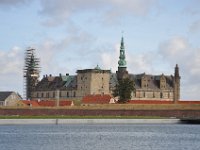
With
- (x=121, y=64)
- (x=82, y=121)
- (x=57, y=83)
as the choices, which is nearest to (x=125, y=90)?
(x=82, y=121)

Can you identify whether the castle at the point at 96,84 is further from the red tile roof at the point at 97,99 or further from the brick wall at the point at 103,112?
the brick wall at the point at 103,112

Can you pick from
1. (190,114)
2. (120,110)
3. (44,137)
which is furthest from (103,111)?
(44,137)

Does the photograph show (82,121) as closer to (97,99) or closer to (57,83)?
(97,99)

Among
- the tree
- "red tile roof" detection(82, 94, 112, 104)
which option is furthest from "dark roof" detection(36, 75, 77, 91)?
the tree

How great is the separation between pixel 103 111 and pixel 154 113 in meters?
7.81

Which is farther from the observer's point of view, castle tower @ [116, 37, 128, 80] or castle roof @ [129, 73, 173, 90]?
castle roof @ [129, 73, 173, 90]

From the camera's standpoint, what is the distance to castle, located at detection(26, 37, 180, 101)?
5571 inches

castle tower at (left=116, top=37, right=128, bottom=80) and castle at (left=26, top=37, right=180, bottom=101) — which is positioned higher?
castle tower at (left=116, top=37, right=128, bottom=80)

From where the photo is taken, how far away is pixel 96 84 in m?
142

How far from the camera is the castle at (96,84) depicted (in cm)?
14150

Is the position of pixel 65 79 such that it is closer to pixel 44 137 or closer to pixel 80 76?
pixel 80 76

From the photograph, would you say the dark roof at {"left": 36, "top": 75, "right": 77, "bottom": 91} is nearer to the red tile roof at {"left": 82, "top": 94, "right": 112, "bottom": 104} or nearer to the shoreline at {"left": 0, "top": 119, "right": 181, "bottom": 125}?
the red tile roof at {"left": 82, "top": 94, "right": 112, "bottom": 104}

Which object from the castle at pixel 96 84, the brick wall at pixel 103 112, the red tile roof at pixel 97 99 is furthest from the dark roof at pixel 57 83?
the brick wall at pixel 103 112

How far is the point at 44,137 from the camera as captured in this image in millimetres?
62156
